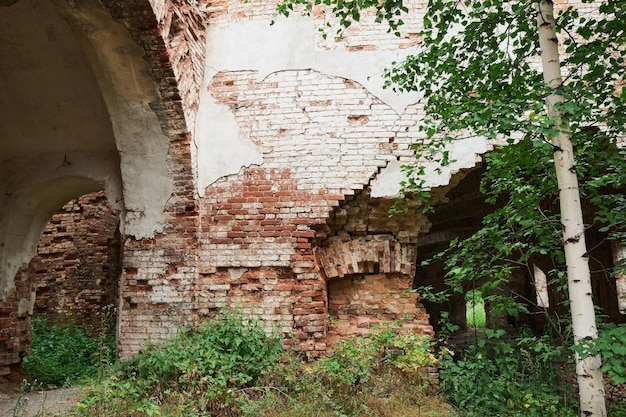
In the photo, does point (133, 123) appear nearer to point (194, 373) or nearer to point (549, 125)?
point (194, 373)

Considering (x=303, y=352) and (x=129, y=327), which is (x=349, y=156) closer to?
(x=303, y=352)

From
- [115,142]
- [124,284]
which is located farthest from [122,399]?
[115,142]

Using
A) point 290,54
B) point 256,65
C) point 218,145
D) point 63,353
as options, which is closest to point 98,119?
point 218,145

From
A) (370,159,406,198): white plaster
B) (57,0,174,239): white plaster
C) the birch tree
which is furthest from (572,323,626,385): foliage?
(57,0,174,239): white plaster

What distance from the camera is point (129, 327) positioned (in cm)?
561

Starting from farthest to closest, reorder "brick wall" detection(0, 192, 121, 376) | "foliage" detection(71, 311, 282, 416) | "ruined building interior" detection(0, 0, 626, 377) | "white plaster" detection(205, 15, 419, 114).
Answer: "brick wall" detection(0, 192, 121, 376) < "white plaster" detection(205, 15, 419, 114) < "ruined building interior" detection(0, 0, 626, 377) < "foliage" detection(71, 311, 282, 416)

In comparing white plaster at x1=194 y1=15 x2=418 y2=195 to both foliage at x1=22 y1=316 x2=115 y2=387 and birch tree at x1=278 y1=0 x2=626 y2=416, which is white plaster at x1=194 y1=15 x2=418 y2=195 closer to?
birch tree at x1=278 y1=0 x2=626 y2=416

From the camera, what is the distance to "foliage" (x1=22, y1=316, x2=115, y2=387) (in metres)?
6.66

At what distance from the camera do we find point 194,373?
4.74 meters

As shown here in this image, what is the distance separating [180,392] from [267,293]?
1.37 meters

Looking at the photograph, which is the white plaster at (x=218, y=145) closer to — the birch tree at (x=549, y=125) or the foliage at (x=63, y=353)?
the birch tree at (x=549, y=125)

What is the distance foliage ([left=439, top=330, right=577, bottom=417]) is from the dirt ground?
12.5 feet

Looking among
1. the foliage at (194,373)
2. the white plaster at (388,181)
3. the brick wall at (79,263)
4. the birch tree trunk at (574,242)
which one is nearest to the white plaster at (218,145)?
the white plaster at (388,181)

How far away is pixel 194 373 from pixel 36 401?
199 cm
